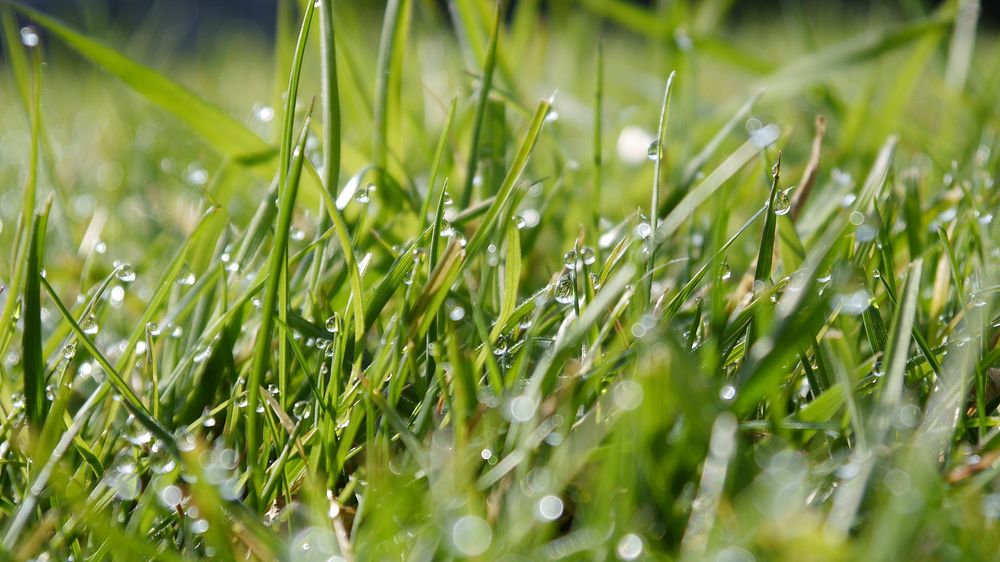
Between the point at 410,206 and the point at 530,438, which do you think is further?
the point at 410,206

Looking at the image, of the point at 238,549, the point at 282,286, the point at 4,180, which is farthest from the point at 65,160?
the point at 238,549

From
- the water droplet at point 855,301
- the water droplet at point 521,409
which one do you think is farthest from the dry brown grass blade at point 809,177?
the water droplet at point 521,409

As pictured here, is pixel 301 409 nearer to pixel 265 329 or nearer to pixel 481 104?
pixel 265 329

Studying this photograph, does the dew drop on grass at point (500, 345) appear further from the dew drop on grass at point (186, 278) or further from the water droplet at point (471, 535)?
the dew drop on grass at point (186, 278)

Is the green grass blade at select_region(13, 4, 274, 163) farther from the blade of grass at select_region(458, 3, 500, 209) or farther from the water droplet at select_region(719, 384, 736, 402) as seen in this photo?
the water droplet at select_region(719, 384, 736, 402)

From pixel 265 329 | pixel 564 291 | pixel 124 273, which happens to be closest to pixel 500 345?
pixel 564 291

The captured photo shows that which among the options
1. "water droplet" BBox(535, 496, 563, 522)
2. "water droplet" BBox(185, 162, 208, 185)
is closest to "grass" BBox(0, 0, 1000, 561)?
"water droplet" BBox(535, 496, 563, 522)

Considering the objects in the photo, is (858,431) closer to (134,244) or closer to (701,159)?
(701,159)
